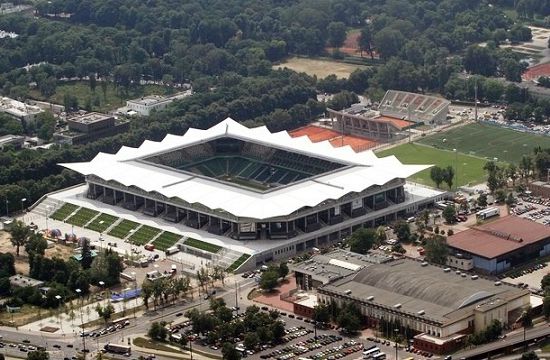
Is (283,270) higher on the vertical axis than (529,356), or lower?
lower

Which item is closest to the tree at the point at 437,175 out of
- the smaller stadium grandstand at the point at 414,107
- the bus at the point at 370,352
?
the smaller stadium grandstand at the point at 414,107

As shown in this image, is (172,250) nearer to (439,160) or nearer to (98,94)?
(439,160)

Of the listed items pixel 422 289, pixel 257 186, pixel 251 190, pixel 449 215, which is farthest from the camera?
pixel 257 186

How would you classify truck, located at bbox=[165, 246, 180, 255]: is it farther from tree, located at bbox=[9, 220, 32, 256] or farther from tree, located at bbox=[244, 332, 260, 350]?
tree, located at bbox=[244, 332, 260, 350]

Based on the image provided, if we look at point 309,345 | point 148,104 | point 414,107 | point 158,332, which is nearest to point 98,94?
point 148,104

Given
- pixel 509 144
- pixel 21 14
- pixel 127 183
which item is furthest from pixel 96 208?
pixel 21 14

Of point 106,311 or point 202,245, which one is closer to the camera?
point 106,311

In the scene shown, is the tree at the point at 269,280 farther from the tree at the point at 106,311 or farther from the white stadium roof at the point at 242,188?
the tree at the point at 106,311
